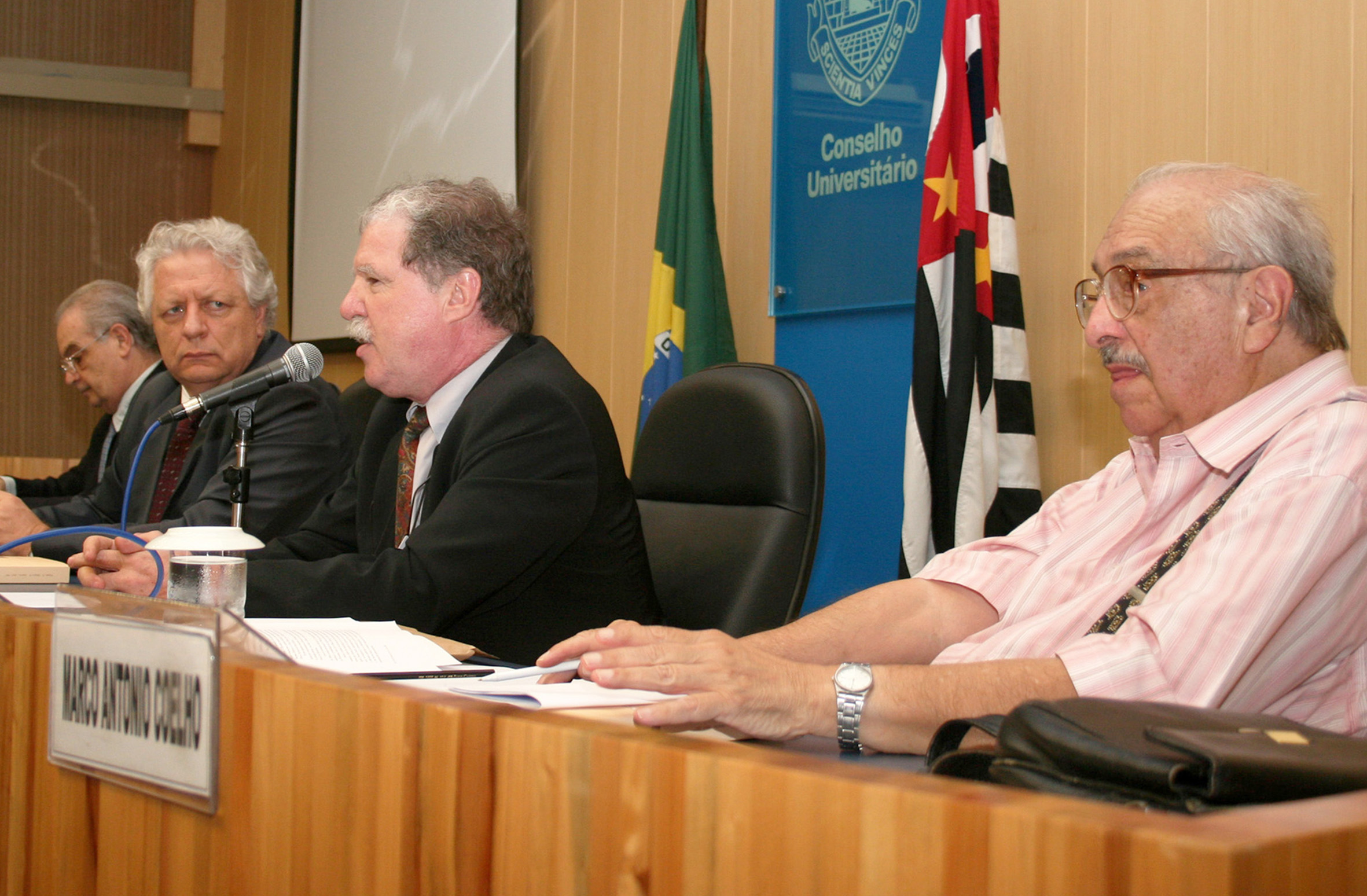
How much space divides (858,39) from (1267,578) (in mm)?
2008

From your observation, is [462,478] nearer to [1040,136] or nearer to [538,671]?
[538,671]

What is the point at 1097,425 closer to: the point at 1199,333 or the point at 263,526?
the point at 1199,333

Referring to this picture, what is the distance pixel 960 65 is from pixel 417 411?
120cm

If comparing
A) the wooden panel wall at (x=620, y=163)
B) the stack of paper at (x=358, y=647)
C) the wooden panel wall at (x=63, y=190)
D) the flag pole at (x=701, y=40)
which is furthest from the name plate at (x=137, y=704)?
the wooden panel wall at (x=63, y=190)

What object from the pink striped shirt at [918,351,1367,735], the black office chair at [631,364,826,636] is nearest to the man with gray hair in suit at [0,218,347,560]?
the black office chair at [631,364,826,636]

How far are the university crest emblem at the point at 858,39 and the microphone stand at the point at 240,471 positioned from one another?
1.59 metres

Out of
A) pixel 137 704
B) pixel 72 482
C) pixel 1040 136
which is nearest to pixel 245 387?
pixel 137 704

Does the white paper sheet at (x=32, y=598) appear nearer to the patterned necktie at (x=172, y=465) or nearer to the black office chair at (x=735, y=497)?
the black office chair at (x=735, y=497)

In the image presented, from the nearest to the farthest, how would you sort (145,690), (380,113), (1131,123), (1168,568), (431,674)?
(145,690), (431,674), (1168,568), (1131,123), (380,113)

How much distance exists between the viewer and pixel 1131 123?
7.48 feet


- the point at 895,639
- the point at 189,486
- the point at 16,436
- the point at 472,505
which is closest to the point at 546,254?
the point at 189,486

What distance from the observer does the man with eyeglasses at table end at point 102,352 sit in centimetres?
401

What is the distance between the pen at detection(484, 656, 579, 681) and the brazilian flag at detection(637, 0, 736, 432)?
74.5 inches

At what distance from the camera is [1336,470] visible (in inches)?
43.6
